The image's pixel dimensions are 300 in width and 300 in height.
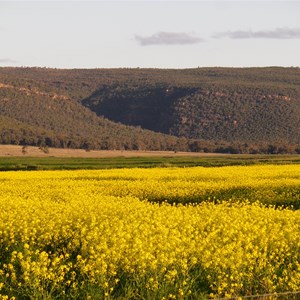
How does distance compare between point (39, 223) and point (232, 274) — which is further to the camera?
point (39, 223)

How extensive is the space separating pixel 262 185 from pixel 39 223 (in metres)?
14.4

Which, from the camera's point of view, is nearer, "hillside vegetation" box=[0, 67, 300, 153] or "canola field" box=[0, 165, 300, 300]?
"canola field" box=[0, 165, 300, 300]

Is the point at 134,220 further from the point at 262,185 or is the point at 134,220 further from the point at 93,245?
the point at 262,185

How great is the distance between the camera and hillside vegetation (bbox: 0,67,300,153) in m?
125

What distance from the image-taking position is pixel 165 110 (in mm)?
180875

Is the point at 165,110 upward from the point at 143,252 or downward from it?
downward

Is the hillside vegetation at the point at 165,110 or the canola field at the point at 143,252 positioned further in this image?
the hillside vegetation at the point at 165,110

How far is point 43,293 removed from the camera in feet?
35.3

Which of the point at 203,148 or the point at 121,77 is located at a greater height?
the point at 121,77

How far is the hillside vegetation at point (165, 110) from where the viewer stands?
124938mm

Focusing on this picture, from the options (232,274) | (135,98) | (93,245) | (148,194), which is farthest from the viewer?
(135,98)

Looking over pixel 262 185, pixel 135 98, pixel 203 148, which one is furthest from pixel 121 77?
pixel 262 185

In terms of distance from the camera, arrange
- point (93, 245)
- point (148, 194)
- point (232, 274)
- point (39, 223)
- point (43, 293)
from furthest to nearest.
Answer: point (148, 194), point (39, 223), point (93, 245), point (232, 274), point (43, 293)

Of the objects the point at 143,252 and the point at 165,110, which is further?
the point at 165,110
